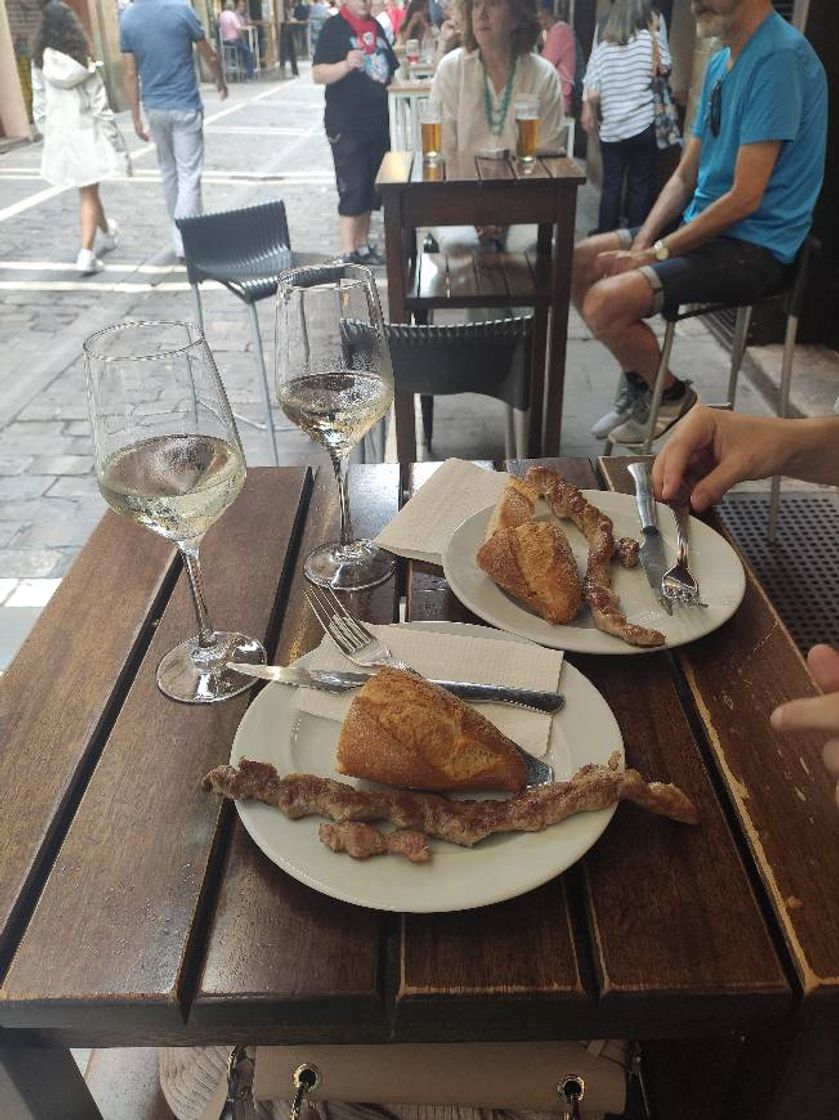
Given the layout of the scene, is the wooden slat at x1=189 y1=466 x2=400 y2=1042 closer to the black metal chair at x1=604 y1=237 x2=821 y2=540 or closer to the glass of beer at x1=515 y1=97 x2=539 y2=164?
the black metal chair at x1=604 y1=237 x2=821 y2=540

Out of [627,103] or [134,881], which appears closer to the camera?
[134,881]

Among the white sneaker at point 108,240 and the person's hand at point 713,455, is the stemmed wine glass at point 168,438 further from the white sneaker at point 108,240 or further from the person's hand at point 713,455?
the white sneaker at point 108,240

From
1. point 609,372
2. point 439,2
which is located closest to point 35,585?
point 609,372

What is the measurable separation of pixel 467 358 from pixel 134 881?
1.98m

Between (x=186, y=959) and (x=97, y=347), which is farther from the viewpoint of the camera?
(x=97, y=347)

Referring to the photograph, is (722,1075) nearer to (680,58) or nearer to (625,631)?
(625,631)

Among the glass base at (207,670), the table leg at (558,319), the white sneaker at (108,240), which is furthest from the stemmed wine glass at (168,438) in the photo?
the white sneaker at (108,240)

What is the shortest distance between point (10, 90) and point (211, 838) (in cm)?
1542

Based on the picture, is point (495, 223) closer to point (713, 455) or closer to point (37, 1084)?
point (713, 455)

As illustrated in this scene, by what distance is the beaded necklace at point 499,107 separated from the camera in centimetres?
414

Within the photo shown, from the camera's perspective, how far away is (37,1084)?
2.70 ft

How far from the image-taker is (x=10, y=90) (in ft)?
42.2

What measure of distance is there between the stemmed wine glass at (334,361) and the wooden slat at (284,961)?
0.49m

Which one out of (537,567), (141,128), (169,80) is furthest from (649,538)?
(141,128)
